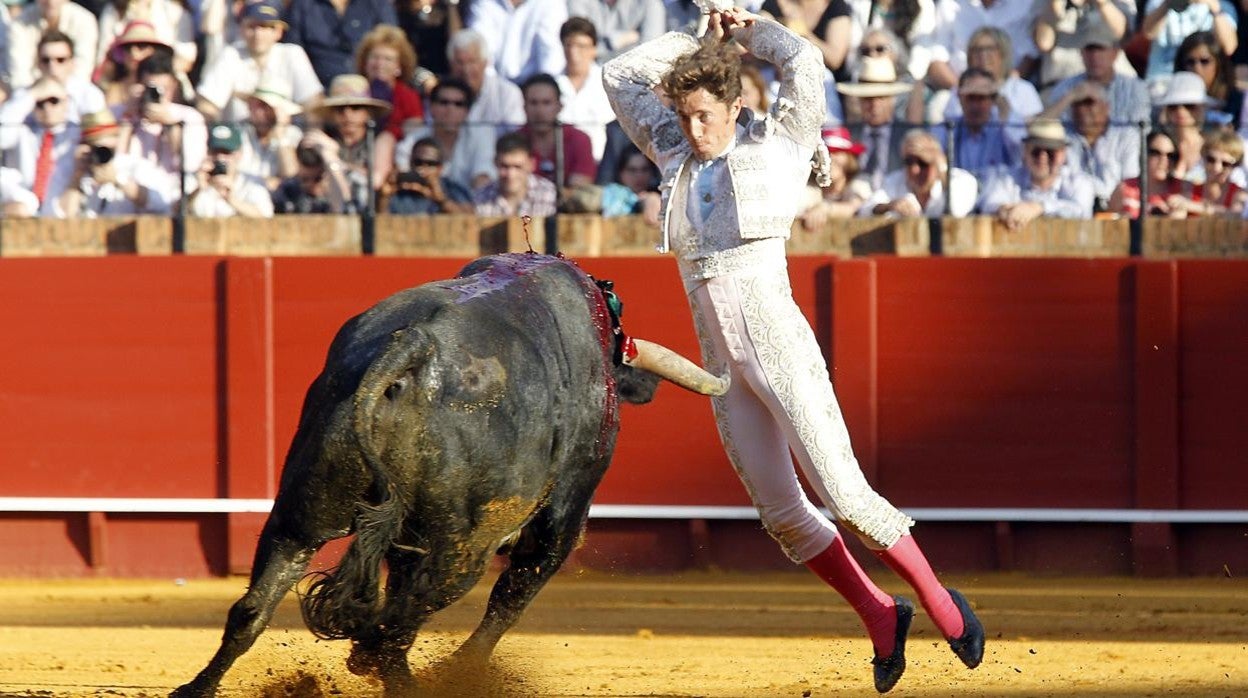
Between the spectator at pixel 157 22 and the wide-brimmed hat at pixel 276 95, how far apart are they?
1.78ft

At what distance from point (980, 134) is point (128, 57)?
3.78 metres

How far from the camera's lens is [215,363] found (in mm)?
7668

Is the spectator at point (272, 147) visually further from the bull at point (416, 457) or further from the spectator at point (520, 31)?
the bull at point (416, 457)

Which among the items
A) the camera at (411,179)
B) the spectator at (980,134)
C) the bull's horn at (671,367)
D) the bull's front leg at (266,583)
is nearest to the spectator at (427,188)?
the camera at (411,179)

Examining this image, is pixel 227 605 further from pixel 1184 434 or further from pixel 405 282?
pixel 1184 434

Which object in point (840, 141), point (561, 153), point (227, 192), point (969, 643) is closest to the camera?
point (969, 643)

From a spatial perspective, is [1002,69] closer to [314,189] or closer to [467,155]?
[467,155]

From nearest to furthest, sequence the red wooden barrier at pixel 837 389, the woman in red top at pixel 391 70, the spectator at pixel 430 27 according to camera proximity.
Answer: the red wooden barrier at pixel 837 389
the woman in red top at pixel 391 70
the spectator at pixel 430 27

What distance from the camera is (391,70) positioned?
27.6 feet

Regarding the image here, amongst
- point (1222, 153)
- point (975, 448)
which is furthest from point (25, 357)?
Result: point (1222, 153)

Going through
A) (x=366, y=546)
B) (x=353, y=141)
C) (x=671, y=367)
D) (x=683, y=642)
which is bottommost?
(x=683, y=642)

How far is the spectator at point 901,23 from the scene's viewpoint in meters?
8.16

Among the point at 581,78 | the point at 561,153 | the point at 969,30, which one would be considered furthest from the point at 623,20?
the point at 969,30

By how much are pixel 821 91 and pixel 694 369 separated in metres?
0.72
